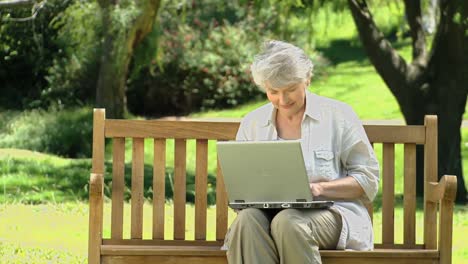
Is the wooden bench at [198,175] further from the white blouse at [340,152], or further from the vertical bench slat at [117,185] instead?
the white blouse at [340,152]

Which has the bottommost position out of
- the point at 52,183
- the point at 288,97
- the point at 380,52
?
the point at 52,183

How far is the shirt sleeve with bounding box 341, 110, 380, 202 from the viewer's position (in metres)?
4.99

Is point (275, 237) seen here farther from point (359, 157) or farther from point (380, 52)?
point (380, 52)

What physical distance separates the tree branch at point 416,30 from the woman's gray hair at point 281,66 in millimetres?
7530

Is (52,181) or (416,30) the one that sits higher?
(416,30)

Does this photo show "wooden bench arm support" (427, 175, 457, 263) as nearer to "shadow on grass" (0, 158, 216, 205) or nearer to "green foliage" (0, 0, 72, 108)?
"shadow on grass" (0, 158, 216, 205)

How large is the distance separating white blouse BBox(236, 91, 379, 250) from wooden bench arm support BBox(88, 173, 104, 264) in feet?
2.24

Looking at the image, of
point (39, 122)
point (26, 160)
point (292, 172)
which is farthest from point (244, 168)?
point (39, 122)

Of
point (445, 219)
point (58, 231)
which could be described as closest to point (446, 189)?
point (445, 219)

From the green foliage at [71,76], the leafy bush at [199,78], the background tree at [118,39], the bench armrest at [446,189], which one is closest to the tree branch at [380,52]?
the background tree at [118,39]

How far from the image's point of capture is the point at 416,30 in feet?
42.5

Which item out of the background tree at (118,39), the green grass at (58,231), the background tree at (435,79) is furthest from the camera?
the background tree at (118,39)

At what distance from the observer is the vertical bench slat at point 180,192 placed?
219 inches

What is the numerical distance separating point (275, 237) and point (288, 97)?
617 millimetres
